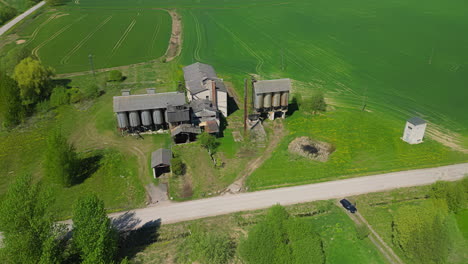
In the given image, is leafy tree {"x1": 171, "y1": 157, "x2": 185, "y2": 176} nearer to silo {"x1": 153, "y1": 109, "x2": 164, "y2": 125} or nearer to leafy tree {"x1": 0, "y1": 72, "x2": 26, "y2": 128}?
silo {"x1": 153, "y1": 109, "x2": 164, "y2": 125}

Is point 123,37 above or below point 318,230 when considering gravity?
above

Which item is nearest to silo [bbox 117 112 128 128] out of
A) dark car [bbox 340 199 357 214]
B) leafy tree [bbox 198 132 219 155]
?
leafy tree [bbox 198 132 219 155]

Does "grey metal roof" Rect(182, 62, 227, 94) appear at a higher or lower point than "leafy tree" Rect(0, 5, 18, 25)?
lower

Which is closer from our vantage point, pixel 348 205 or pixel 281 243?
pixel 281 243

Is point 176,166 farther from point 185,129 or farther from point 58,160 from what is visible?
point 58,160

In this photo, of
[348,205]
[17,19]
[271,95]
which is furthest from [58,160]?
[17,19]

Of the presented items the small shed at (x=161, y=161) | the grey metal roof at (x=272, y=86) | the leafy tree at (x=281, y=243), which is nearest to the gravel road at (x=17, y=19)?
the small shed at (x=161, y=161)

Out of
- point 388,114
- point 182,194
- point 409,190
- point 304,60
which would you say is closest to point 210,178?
point 182,194
